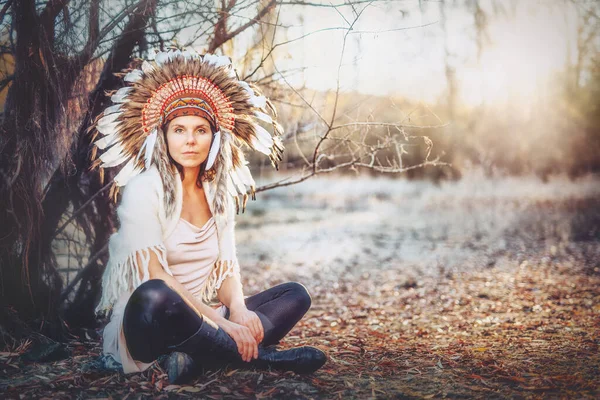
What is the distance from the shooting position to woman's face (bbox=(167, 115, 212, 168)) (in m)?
2.50

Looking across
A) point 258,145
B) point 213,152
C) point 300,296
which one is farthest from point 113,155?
point 300,296

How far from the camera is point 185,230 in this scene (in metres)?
2.52

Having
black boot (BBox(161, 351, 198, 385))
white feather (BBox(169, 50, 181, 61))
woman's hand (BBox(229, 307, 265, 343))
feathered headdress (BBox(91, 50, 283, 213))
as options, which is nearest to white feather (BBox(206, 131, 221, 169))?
feathered headdress (BBox(91, 50, 283, 213))

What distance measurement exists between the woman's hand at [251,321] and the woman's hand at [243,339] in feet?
0.21

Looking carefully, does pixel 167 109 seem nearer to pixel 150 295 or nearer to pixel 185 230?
pixel 185 230

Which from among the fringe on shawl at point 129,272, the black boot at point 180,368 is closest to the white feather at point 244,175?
the fringe on shawl at point 129,272

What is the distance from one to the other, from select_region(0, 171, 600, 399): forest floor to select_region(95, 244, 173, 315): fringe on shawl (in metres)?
0.43

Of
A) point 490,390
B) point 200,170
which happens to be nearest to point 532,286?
point 490,390

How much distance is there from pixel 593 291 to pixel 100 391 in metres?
4.28

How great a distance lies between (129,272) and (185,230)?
34 cm

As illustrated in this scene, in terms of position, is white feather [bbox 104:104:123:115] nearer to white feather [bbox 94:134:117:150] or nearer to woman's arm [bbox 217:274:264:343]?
white feather [bbox 94:134:117:150]

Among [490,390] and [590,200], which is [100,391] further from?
[590,200]

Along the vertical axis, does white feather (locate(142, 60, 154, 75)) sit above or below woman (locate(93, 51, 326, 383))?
above

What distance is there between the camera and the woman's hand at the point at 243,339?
7.82 ft
